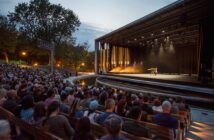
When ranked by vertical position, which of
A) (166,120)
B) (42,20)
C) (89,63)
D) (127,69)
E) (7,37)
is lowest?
(166,120)

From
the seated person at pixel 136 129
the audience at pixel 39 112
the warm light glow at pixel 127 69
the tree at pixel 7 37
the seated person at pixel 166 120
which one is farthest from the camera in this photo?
the tree at pixel 7 37

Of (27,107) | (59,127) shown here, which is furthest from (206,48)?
(59,127)

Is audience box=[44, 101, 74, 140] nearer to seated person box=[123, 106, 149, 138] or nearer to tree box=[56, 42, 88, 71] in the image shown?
seated person box=[123, 106, 149, 138]

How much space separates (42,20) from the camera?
46750 mm

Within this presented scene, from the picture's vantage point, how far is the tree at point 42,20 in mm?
46562

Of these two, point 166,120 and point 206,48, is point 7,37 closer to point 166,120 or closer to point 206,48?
point 206,48

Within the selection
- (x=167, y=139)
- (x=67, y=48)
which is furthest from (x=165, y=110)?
(x=67, y=48)

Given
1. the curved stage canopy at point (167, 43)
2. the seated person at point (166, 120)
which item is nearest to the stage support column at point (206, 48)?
the curved stage canopy at point (167, 43)

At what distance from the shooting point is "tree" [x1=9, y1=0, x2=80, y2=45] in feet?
153

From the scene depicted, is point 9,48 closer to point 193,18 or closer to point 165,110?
point 193,18

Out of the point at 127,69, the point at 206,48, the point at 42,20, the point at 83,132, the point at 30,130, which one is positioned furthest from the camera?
the point at 42,20

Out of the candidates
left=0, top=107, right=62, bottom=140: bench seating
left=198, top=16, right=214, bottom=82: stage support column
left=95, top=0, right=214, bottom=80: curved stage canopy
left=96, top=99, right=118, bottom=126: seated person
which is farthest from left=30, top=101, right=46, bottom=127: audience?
left=198, top=16, right=214, bottom=82: stage support column

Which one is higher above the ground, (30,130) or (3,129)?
(3,129)

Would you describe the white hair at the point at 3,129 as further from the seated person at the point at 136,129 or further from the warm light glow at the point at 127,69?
the warm light glow at the point at 127,69
